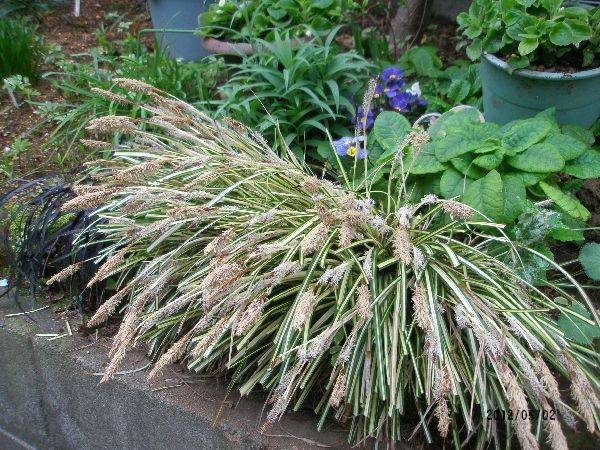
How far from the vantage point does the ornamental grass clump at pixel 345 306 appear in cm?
184

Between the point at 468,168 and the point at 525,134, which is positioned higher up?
the point at 525,134

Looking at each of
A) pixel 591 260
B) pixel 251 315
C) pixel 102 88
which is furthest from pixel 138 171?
pixel 591 260

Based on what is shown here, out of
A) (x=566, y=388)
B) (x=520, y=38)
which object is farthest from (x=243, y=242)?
(x=520, y=38)

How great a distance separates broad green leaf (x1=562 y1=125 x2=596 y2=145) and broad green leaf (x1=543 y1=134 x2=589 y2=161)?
0.23 meters

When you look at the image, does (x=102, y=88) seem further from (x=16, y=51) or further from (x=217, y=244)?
(x=217, y=244)

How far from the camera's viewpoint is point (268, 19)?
370 centimetres

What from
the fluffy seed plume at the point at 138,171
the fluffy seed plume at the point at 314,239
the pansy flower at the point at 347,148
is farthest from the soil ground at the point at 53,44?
the fluffy seed plume at the point at 314,239

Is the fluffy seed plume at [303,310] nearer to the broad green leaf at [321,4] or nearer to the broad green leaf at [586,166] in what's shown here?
the broad green leaf at [586,166]

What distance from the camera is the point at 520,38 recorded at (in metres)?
2.71

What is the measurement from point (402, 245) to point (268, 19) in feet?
7.13

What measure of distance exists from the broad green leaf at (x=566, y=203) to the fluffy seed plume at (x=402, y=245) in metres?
0.69

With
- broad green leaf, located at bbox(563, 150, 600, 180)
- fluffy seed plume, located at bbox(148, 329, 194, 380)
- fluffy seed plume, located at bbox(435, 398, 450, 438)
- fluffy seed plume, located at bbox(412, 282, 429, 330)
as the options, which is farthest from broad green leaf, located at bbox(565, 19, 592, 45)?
fluffy seed plume, located at bbox(148, 329, 194, 380)

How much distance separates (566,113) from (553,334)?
1273 mm

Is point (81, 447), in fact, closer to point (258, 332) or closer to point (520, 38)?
point (258, 332)
